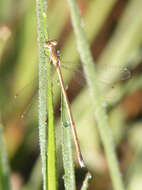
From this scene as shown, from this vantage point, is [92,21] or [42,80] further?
[92,21]

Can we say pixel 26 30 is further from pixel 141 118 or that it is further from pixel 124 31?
pixel 141 118

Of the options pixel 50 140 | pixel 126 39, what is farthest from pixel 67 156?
pixel 126 39

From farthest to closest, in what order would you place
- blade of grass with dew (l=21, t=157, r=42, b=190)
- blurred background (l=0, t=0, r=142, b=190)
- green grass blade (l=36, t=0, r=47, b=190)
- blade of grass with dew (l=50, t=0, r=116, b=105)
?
1. blade of grass with dew (l=50, t=0, r=116, b=105)
2. blurred background (l=0, t=0, r=142, b=190)
3. blade of grass with dew (l=21, t=157, r=42, b=190)
4. green grass blade (l=36, t=0, r=47, b=190)

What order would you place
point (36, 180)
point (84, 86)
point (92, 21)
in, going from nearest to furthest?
point (36, 180)
point (84, 86)
point (92, 21)

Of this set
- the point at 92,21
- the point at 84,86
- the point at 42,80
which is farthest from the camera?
the point at 92,21

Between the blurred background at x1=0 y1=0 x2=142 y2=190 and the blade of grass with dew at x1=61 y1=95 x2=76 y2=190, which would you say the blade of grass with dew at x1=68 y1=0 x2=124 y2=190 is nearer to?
the blade of grass with dew at x1=61 y1=95 x2=76 y2=190

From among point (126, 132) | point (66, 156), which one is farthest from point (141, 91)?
point (66, 156)

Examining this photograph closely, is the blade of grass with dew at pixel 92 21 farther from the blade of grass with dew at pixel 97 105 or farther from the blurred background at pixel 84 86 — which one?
the blade of grass with dew at pixel 97 105

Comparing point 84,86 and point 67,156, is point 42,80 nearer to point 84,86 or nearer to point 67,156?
point 67,156

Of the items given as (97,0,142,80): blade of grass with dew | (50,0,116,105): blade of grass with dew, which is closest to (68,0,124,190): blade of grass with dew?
(97,0,142,80): blade of grass with dew
